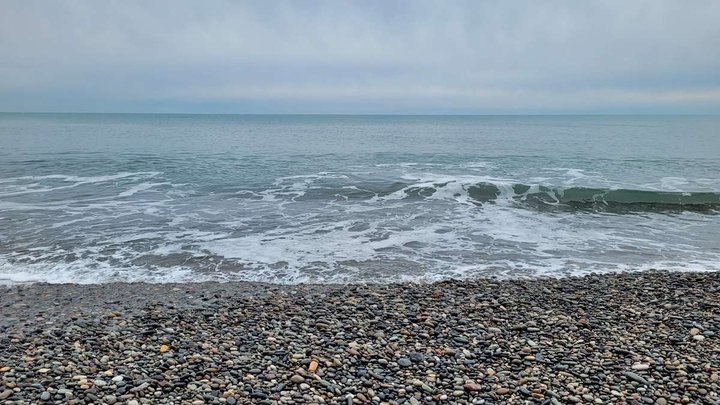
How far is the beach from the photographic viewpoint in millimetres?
4852

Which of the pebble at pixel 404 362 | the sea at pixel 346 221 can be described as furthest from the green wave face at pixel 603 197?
the pebble at pixel 404 362

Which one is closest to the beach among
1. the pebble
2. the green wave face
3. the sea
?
the pebble

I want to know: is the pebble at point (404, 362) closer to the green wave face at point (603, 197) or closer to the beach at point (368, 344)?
the beach at point (368, 344)

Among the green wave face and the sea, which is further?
the green wave face

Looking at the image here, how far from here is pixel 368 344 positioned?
5.98 m

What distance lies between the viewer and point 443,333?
6.36 metres

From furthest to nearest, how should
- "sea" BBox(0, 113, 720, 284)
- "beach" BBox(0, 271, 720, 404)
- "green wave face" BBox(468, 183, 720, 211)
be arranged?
"green wave face" BBox(468, 183, 720, 211) → "sea" BBox(0, 113, 720, 284) → "beach" BBox(0, 271, 720, 404)

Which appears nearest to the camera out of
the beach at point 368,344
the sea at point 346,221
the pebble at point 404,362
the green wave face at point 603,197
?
the beach at point 368,344

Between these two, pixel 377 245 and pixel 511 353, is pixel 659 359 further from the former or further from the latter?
pixel 377 245

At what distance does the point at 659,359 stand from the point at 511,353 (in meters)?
1.74

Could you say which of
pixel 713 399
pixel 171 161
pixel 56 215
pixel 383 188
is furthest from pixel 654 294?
pixel 171 161

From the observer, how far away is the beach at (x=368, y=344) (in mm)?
4852

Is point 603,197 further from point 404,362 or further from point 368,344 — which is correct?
point 404,362

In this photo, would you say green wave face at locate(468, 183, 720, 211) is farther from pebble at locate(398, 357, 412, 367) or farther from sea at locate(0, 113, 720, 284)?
pebble at locate(398, 357, 412, 367)
